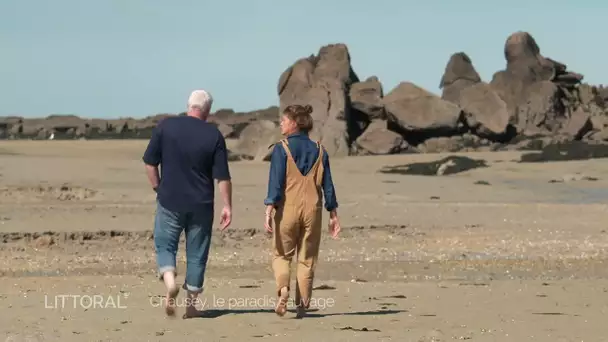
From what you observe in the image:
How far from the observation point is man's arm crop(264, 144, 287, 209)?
25.3 feet

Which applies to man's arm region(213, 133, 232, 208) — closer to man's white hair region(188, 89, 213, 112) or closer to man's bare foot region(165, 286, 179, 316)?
man's white hair region(188, 89, 213, 112)

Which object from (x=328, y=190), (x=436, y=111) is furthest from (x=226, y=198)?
(x=436, y=111)

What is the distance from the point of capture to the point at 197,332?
700cm

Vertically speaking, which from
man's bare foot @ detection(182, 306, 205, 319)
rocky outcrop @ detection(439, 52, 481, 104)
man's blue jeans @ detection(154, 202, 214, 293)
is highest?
rocky outcrop @ detection(439, 52, 481, 104)

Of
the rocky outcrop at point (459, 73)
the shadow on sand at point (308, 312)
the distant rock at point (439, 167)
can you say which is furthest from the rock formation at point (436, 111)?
the shadow on sand at point (308, 312)

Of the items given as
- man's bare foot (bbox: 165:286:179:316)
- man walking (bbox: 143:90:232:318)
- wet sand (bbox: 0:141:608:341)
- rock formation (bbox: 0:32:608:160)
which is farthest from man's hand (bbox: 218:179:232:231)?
rock formation (bbox: 0:32:608:160)

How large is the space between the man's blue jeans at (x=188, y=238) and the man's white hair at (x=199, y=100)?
0.64m

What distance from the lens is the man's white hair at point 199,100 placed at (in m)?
7.59

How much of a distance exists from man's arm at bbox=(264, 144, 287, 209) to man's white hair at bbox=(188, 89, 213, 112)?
55 centimetres

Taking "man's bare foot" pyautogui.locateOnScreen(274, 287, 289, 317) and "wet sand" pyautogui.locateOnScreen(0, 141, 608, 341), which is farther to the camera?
"man's bare foot" pyautogui.locateOnScreen(274, 287, 289, 317)

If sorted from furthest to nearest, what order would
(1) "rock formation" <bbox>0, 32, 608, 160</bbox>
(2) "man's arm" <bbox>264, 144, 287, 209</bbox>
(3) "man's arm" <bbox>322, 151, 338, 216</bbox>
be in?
1. (1) "rock formation" <bbox>0, 32, 608, 160</bbox>
2. (3) "man's arm" <bbox>322, 151, 338, 216</bbox>
3. (2) "man's arm" <bbox>264, 144, 287, 209</bbox>

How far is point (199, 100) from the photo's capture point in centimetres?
760

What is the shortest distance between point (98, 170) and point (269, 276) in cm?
1384

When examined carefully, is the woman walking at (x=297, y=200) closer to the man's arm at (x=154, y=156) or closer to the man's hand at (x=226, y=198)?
the man's hand at (x=226, y=198)
